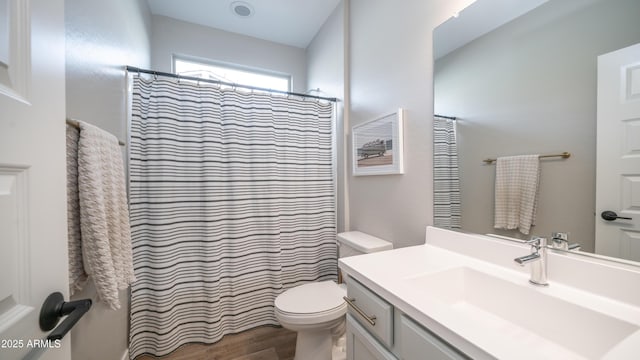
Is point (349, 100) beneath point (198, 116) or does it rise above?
above

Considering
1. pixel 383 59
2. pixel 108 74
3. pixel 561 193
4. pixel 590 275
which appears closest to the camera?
pixel 590 275

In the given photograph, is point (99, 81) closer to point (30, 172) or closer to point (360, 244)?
point (30, 172)

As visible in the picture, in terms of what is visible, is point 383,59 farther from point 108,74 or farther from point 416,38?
point 108,74

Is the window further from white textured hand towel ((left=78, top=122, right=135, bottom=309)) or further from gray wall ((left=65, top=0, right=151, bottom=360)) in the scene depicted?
white textured hand towel ((left=78, top=122, right=135, bottom=309))

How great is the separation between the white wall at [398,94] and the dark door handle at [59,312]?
1.36m

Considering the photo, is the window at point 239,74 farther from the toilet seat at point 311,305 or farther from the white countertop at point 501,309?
the white countertop at point 501,309

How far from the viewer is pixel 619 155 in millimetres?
705

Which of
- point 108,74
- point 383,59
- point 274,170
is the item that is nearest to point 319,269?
point 274,170

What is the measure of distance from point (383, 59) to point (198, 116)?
1.39m

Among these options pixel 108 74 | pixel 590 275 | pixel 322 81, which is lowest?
pixel 590 275

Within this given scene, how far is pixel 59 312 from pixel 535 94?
1.56 m

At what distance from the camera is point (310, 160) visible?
212 centimetres

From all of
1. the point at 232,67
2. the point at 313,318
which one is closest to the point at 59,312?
the point at 313,318

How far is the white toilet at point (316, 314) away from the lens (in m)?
1.32
